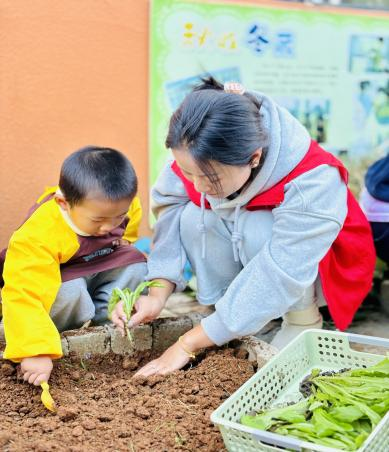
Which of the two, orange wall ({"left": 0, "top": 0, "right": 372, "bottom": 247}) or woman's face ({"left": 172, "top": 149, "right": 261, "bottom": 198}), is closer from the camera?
woman's face ({"left": 172, "top": 149, "right": 261, "bottom": 198})

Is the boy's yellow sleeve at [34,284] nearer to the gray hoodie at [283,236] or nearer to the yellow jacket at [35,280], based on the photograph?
the yellow jacket at [35,280]

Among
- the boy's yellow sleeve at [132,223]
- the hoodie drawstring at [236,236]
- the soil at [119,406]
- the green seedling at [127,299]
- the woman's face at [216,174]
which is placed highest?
the woman's face at [216,174]

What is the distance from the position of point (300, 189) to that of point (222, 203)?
1.03ft

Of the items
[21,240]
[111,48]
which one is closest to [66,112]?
[111,48]

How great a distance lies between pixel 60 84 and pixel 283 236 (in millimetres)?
1584

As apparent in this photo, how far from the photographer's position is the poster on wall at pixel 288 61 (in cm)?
368

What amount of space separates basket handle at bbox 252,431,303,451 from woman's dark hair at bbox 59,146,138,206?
1.08m

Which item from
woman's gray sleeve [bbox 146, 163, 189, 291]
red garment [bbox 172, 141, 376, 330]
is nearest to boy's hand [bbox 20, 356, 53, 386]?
woman's gray sleeve [bbox 146, 163, 189, 291]

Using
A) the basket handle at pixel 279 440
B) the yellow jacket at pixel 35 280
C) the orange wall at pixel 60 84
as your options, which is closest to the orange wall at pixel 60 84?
the orange wall at pixel 60 84

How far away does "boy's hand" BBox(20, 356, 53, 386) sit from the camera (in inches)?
90.2

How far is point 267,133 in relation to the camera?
2.36 metres

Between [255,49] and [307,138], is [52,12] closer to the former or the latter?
[255,49]

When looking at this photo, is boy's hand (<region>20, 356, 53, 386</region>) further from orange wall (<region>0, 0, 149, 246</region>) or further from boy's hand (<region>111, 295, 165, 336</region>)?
orange wall (<region>0, 0, 149, 246</region>)

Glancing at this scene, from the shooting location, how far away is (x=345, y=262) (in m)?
2.77
